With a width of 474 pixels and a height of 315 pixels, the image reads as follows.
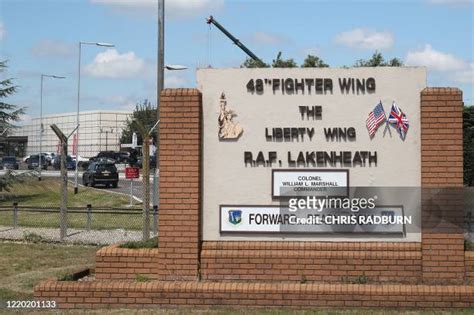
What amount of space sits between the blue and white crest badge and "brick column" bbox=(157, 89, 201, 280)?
43 cm

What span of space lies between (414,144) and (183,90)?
10.00 feet

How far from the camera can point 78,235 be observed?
17.0 meters

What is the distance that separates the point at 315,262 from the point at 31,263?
6046 millimetres

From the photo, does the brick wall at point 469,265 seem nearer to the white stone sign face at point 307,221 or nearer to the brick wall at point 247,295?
the brick wall at point 247,295

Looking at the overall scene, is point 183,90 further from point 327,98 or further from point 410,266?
point 410,266

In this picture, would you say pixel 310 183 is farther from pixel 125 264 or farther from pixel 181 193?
pixel 125 264

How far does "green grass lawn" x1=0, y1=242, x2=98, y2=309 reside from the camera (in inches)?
372

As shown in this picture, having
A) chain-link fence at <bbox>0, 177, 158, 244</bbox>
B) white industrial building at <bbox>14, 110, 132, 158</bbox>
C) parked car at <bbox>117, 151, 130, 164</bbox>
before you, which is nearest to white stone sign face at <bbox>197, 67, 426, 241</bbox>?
chain-link fence at <bbox>0, 177, 158, 244</bbox>

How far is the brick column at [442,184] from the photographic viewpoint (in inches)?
329

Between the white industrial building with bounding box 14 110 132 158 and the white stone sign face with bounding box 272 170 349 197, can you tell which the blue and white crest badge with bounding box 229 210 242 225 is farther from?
the white industrial building with bounding box 14 110 132 158

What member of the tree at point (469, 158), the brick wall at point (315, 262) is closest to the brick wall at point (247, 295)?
the brick wall at point (315, 262)

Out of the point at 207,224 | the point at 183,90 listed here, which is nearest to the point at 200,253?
the point at 207,224

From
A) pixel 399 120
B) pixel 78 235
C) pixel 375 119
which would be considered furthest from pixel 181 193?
pixel 78 235

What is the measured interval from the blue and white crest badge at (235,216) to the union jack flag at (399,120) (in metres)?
2.27
